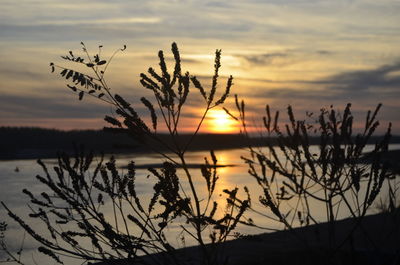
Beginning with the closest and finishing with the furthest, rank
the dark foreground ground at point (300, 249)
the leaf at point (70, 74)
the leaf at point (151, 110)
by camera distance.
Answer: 1. the leaf at point (70, 74)
2. the leaf at point (151, 110)
3. the dark foreground ground at point (300, 249)

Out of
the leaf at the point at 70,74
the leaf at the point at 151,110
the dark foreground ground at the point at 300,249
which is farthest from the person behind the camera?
the dark foreground ground at the point at 300,249

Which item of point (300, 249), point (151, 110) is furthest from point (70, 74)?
point (300, 249)

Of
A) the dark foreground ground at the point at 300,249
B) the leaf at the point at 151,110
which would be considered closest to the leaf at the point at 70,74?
the leaf at the point at 151,110

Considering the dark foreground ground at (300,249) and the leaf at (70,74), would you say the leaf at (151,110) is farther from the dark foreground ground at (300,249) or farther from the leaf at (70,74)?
the dark foreground ground at (300,249)

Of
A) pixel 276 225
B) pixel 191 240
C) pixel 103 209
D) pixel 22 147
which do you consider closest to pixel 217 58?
pixel 191 240

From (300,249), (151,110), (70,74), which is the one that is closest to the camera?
(70,74)

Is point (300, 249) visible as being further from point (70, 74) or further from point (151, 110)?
point (70, 74)

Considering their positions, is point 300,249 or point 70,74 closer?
point 70,74

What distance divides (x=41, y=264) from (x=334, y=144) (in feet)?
33.9

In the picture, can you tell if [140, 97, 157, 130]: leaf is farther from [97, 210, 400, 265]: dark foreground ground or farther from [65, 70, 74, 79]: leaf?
[97, 210, 400, 265]: dark foreground ground

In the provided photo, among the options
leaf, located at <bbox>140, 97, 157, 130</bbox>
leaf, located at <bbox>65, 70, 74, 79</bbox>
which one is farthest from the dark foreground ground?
leaf, located at <bbox>65, 70, 74, 79</bbox>

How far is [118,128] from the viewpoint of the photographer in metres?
4.54

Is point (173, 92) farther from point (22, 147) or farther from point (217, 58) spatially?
point (22, 147)

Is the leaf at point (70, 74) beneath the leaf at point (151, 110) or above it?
above
